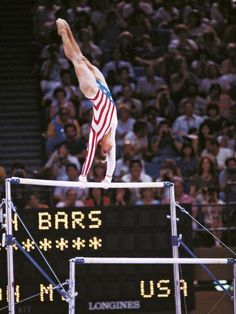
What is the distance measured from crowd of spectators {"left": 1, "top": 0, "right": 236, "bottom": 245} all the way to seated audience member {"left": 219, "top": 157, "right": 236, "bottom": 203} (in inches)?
0.6

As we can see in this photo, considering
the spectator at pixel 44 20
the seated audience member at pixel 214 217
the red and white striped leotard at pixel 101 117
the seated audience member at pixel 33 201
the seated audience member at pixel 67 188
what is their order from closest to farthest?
the red and white striped leotard at pixel 101 117, the seated audience member at pixel 33 201, the seated audience member at pixel 214 217, the seated audience member at pixel 67 188, the spectator at pixel 44 20

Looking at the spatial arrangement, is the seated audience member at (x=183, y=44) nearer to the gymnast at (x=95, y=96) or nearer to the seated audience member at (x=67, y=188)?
the seated audience member at (x=67, y=188)

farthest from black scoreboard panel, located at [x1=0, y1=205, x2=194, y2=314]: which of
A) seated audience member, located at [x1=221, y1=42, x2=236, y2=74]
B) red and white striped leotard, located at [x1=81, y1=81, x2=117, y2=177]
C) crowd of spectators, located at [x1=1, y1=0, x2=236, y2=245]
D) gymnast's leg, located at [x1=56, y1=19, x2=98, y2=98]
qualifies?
seated audience member, located at [x1=221, y1=42, x2=236, y2=74]

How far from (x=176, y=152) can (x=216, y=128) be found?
984 millimetres

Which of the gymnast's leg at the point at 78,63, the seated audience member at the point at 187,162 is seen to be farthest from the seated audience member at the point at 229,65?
the gymnast's leg at the point at 78,63

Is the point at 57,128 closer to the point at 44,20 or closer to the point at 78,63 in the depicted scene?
the point at 44,20

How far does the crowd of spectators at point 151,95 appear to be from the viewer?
50.8ft

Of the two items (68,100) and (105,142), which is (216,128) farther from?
(105,142)

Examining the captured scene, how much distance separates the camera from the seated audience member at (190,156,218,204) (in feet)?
50.4

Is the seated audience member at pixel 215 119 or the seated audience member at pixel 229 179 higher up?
the seated audience member at pixel 215 119

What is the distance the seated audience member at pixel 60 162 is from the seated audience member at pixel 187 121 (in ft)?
6.40

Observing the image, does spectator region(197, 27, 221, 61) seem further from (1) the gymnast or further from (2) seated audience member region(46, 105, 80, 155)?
(1) the gymnast

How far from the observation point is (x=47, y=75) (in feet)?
59.3

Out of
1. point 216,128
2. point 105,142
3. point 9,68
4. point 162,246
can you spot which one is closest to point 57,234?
point 162,246
